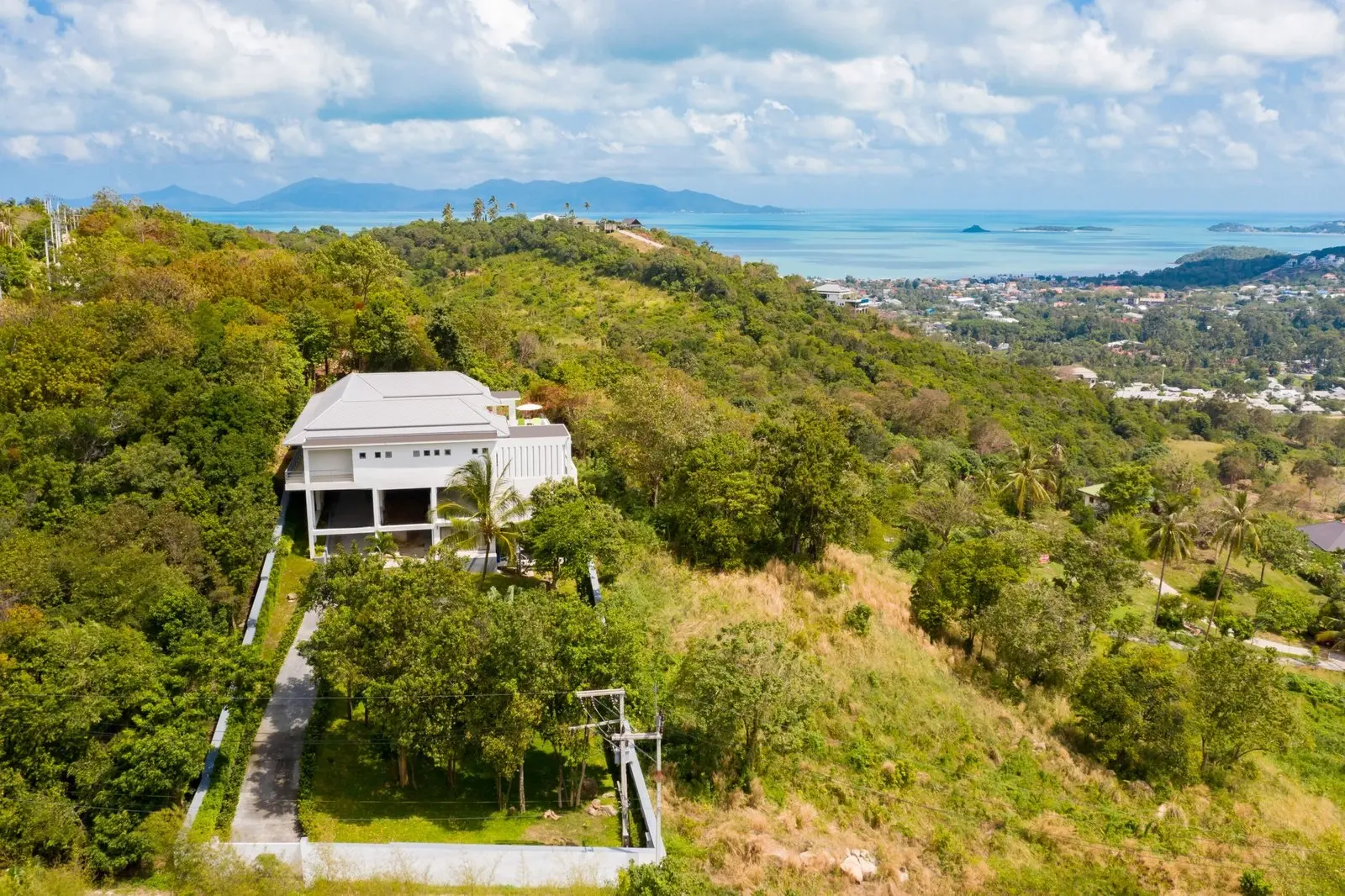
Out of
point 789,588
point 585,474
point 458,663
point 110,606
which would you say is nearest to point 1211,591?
point 789,588

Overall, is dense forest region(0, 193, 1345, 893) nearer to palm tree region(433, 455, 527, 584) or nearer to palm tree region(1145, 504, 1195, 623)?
palm tree region(1145, 504, 1195, 623)

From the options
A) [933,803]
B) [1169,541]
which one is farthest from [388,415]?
[1169,541]

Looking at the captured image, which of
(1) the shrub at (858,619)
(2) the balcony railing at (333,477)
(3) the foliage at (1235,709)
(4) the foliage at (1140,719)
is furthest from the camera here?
(2) the balcony railing at (333,477)

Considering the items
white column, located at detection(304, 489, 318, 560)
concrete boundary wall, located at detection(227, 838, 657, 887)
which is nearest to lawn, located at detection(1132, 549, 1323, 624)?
concrete boundary wall, located at detection(227, 838, 657, 887)

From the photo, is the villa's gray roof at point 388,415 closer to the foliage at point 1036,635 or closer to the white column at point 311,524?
the white column at point 311,524

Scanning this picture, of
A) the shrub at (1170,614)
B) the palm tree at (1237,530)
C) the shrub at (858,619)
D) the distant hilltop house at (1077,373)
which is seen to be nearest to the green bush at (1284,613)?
the palm tree at (1237,530)

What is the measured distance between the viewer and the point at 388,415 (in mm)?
25469

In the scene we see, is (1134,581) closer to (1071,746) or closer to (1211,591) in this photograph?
(1211,591)

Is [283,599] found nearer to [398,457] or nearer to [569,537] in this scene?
[398,457]

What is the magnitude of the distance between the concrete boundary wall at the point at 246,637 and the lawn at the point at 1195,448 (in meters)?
61.9

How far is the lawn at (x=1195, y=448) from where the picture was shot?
6607 cm

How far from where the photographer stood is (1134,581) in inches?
1187

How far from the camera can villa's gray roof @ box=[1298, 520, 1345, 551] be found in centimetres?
4038

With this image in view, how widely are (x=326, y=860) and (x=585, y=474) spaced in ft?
53.5
